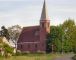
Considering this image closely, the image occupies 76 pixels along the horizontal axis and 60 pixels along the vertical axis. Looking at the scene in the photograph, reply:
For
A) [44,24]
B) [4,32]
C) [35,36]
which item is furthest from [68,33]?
[4,32]

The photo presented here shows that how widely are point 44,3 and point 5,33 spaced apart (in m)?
17.9

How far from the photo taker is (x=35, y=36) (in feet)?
477

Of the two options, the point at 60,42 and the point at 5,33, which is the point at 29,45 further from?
the point at 60,42

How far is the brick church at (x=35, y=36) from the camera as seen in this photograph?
140625mm

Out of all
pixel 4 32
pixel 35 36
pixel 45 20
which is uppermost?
pixel 45 20

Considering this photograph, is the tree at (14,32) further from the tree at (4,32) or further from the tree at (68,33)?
the tree at (68,33)

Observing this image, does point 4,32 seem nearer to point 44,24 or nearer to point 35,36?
point 35,36

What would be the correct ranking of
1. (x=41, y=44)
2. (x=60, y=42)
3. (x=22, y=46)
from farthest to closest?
1. (x=22, y=46)
2. (x=41, y=44)
3. (x=60, y=42)

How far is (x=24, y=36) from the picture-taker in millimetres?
149375

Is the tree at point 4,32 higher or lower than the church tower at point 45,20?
lower

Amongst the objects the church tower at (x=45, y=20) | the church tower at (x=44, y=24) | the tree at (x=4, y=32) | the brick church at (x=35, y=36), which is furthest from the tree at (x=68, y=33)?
the tree at (x=4, y=32)

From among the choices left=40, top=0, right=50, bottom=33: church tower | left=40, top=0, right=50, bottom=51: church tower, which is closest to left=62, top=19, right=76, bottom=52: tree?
left=40, top=0, right=50, bottom=51: church tower

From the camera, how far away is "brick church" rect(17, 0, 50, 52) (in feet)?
461

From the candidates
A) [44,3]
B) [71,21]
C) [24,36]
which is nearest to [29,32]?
[24,36]
